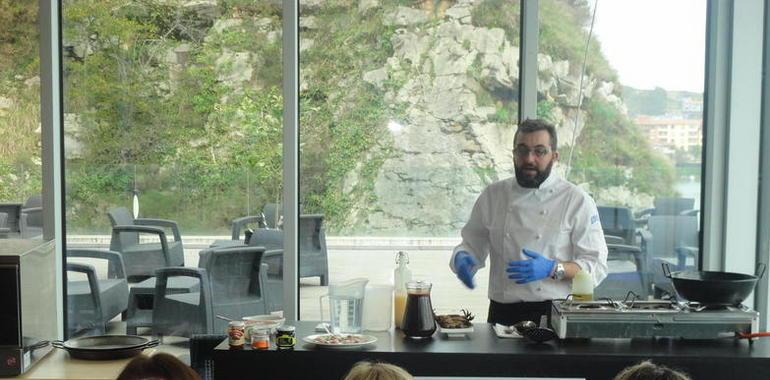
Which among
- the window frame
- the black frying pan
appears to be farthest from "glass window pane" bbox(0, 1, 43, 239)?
the black frying pan

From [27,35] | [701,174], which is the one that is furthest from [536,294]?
[27,35]

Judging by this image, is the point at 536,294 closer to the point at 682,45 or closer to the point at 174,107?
the point at 682,45

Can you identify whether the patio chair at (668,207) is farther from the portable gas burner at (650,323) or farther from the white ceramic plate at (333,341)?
the white ceramic plate at (333,341)

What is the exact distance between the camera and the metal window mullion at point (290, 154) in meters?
4.51

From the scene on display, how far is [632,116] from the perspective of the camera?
4.56m

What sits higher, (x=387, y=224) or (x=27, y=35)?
(x=27, y=35)

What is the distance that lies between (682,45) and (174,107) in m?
2.88

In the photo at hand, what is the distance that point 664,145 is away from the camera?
15.0 ft

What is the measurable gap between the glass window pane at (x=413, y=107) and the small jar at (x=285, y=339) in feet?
5.39

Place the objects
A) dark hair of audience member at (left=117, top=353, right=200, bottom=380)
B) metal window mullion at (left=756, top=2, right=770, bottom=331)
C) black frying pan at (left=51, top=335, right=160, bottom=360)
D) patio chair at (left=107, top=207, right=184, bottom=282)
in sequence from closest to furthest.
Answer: dark hair of audience member at (left=117, top=353, right=200, bottom=380), black frying pan at (left=51, top=335, right=160, bottom=360), metal window mullion at (left=756, top=2, right=770, bottom=331), patio chair at (left=107, top=207, right=184, bottom=282)

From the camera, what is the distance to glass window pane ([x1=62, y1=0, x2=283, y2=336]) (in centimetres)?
461

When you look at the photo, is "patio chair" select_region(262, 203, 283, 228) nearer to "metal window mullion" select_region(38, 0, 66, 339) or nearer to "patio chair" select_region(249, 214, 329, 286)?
"patio chair" select_region(249, 214, 329, 286)

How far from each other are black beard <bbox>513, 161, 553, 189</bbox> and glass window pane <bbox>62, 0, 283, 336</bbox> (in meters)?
1.55

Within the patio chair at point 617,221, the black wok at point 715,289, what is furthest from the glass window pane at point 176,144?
the black wok at point 715,289
